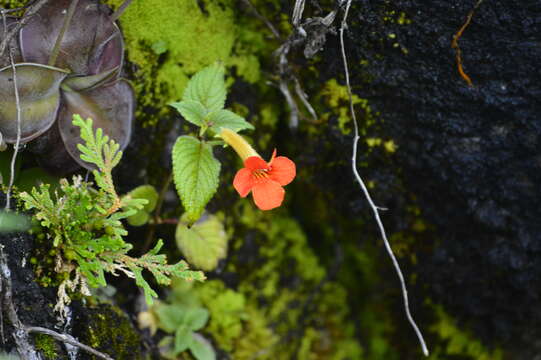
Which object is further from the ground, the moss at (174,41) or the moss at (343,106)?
the moss at (174,41)

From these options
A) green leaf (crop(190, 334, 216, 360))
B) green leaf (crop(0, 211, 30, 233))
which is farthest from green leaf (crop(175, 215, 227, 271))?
green leaf (crop(0, 211, 30, 233))

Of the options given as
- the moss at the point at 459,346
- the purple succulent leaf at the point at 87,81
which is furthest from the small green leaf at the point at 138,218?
the moss at the point at 459,346

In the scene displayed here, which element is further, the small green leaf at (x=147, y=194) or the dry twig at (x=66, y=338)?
the small green leaf at (x=147, y=194)

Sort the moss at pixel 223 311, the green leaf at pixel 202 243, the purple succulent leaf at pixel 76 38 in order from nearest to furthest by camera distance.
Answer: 1. the purple succulent leaf at pixel 76 38
2. the green leaf at pixel 202 243
3. the moss at pixel 223 311

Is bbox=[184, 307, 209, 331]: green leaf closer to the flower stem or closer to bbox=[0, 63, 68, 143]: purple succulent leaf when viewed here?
the flower stem

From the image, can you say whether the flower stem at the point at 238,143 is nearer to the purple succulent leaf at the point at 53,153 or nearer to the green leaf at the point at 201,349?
the purple succulent leaf at the point at 53,153

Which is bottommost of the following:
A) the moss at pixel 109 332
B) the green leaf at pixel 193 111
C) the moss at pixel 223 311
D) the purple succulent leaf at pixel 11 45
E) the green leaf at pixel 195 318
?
the moss at pixel 223 311

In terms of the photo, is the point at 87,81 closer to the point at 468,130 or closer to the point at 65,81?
the point at 65,81
